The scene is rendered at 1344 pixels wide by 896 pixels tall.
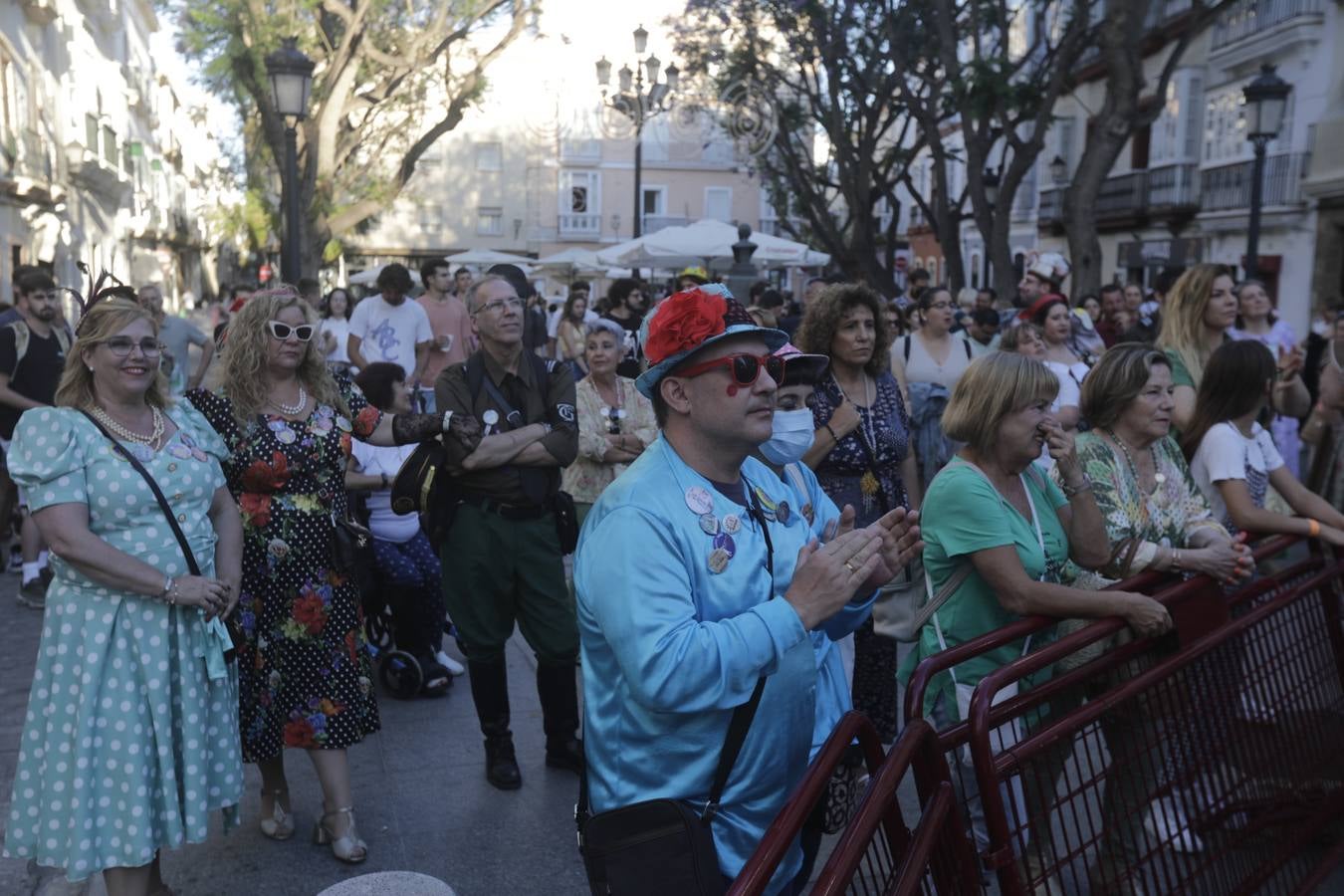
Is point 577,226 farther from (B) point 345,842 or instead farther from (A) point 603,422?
(B) point 345,842

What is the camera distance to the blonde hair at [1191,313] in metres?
5.65

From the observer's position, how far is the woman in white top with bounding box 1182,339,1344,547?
4.35 meters

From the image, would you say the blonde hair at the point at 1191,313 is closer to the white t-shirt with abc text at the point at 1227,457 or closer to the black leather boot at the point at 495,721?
the white t-shirt with abc text at the point at 1227,457

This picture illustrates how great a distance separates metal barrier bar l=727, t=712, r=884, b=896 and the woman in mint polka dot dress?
2.05 metres

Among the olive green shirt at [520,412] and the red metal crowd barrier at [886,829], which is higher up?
the olive green shirt at [520,412]

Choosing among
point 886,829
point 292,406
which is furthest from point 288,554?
point 886,829

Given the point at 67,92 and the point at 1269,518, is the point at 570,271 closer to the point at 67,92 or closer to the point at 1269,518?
the point at 67,92

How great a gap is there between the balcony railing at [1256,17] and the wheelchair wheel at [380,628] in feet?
73.1

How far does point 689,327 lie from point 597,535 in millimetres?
439

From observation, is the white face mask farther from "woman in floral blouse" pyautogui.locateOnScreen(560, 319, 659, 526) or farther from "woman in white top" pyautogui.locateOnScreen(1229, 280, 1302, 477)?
"woman in white top" pyautogui.locateOnScreen(1229, 280, 1302, 477)

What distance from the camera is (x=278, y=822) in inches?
162

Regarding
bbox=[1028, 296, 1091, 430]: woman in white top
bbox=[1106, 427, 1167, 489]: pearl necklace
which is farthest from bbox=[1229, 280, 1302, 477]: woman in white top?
bbox=[1106, 427, 1167, 489]: pearl necklace

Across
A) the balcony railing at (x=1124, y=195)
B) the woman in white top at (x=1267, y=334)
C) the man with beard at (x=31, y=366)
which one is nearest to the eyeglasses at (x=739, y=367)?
the woman in white top at (x=1267, y=334)

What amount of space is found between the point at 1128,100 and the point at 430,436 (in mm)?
10604
